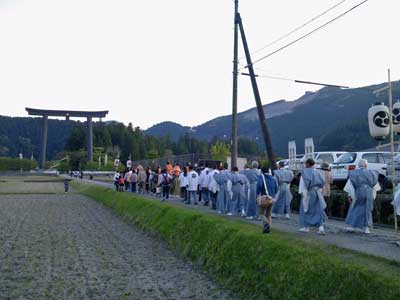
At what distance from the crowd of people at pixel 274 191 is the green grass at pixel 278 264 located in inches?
40.5

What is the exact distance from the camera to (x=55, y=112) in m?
81.1

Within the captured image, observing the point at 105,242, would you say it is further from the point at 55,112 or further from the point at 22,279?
the point at 55,112

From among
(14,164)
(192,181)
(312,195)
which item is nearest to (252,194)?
(312,195)

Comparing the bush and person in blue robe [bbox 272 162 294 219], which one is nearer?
person in blue robe [bbox 272 162 294 219]

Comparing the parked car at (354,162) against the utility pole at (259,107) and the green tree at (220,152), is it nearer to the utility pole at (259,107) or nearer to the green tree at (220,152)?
the utility pole at (259,107)

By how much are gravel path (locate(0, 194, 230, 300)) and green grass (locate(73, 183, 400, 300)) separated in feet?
1.44

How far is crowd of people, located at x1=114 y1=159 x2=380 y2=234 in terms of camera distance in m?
11.2

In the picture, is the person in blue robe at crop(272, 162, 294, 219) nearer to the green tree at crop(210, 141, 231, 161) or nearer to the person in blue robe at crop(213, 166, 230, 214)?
the person in blue robe at crop(213, 166, 230, 214)

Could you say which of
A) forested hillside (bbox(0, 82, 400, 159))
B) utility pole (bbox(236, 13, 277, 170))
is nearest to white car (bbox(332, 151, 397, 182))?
utility pole (bbox(236, 13, 277, 170))

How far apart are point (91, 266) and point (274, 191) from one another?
475 centimetres

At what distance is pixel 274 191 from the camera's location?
12.8 m

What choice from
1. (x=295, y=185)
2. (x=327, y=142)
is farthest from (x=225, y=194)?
(x=327, y=142)

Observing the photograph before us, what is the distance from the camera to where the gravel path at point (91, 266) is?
8672mm

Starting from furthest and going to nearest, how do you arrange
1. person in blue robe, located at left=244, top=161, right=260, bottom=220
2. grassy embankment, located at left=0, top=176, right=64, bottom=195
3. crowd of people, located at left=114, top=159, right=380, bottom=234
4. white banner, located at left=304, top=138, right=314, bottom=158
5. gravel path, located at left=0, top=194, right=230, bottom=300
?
grassy embankment, located at left=0, top=176, right=64, bottom=195 < white banner, located at left=304, top=138, right=314, bottom=158 < person in blue robe, located at left=244, top=161, right=260, bottom=220 < crowd of people, located at left=114, top=159, right=380, bottom=234 < gravel path, located at left=0, top=194, right=230, bottom=300
